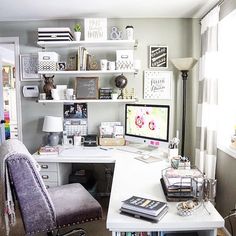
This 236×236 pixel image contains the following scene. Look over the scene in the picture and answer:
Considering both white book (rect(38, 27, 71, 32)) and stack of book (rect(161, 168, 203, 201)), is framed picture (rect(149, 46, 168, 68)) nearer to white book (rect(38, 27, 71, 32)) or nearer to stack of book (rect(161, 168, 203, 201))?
white book (rect(38, 27, 71, 32))

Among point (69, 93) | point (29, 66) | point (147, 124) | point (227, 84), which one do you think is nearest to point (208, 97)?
point (227, 84)

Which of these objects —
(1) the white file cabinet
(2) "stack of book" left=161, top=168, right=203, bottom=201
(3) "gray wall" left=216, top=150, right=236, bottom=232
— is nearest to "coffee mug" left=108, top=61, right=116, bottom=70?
(1) the white file cabinet

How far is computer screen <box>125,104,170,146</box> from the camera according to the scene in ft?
7.78

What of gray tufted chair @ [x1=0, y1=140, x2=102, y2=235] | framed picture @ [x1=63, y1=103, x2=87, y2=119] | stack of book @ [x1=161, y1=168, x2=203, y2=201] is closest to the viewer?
stack of book @ [x1=161, y1=168, x2=203, y2=201]

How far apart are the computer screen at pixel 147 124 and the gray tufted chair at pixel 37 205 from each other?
91 centimetres

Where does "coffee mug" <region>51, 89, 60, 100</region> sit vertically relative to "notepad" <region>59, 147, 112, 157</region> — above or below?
above

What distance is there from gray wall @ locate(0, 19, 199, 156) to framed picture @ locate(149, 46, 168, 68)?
54 millimetres

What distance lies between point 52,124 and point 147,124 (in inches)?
42.0

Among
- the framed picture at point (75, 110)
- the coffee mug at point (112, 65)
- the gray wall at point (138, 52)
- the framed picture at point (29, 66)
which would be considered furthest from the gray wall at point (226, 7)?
the framed picture at point (29, 66)

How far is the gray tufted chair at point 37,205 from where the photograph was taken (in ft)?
4.98

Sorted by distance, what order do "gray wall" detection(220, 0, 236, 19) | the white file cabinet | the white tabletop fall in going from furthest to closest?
the white file cabinet → "gray wall" detection(220, 0, 236, 19) → the white tabletop

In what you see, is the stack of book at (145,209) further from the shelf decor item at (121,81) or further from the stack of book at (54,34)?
the stack of book at (54,34)

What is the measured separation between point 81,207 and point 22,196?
1.48 feet

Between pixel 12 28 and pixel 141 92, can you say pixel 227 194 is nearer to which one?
pixel 141 92
